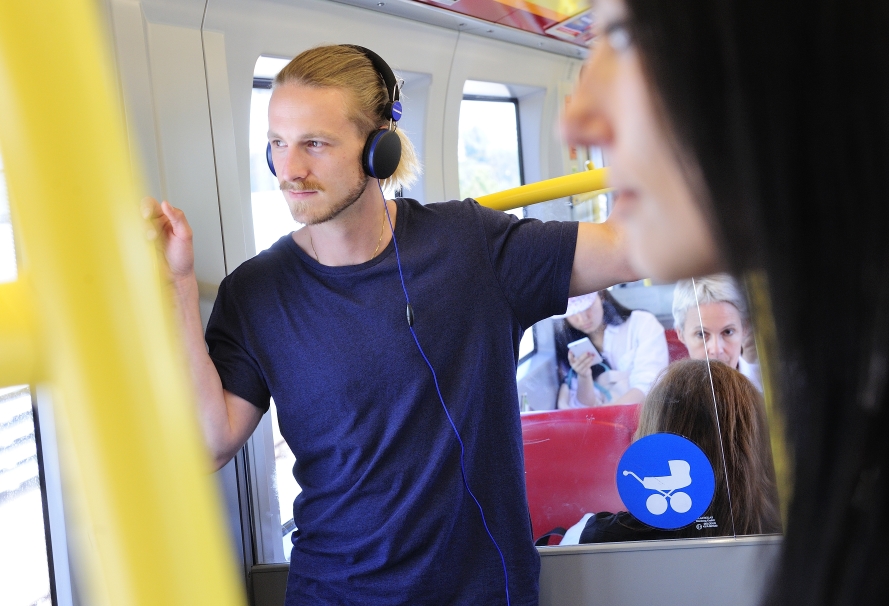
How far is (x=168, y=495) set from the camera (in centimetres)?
22

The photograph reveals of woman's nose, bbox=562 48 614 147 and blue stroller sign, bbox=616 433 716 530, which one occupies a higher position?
woman's nose, bbox=562 48 614 147

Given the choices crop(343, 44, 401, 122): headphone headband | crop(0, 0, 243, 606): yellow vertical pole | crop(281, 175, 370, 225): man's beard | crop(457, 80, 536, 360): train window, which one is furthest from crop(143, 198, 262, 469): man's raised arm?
crop(457, 80, 536, 360): train window

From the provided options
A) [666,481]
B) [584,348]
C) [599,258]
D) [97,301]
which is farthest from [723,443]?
[97,301]

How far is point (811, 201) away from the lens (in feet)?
1.46

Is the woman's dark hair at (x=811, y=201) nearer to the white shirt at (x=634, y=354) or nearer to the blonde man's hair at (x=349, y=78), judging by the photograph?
the blonde man's hair at (x=349, y=78)

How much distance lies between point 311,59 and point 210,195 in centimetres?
58

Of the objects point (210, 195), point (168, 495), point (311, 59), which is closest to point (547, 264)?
point (311, 59)

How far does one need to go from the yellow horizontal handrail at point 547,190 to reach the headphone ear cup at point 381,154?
333mm

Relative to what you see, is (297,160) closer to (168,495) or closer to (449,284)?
(449,284)

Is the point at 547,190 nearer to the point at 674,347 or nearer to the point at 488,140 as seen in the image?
the point at 674,347

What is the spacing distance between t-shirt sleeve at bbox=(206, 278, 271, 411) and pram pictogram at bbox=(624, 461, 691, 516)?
1.24m

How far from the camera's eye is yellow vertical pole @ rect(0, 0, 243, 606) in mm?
214

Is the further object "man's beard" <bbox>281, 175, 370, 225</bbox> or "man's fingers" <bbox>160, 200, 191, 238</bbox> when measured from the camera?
"man's beard" <bbox>281, 175, 370, 225</bbox>

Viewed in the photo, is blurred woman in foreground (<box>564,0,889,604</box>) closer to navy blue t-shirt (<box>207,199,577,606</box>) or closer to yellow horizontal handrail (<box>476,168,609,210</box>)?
navy blue t-shirt (<box>207,199,577,606</box>)
